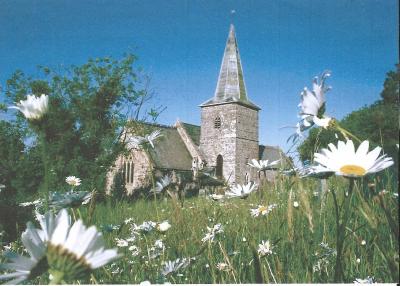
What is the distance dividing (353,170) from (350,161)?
4 centimetres

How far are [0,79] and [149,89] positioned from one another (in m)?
0.77

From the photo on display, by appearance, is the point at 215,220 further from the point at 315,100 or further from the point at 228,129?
the point at 228,129

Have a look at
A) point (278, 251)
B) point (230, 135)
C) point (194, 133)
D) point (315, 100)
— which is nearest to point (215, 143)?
point (230, 135)

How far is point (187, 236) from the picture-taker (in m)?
1.12

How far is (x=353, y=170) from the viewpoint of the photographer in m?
0.50

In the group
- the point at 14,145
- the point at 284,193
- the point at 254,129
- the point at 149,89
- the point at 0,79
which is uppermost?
the point at 254,129

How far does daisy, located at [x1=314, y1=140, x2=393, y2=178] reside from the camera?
49 centimetres

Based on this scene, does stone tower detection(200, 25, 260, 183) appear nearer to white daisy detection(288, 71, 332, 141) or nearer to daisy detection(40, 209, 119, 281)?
white daisy detection(288, 71, 332, 141)

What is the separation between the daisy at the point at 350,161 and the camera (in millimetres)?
491

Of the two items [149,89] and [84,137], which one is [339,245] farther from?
[84,137]

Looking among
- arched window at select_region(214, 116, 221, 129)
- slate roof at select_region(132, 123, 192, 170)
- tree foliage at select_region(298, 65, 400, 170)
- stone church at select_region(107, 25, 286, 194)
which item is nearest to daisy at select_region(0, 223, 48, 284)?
tree foliage at select_region(298, 65, 400, 170)

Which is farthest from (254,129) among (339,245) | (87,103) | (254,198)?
(339,245)

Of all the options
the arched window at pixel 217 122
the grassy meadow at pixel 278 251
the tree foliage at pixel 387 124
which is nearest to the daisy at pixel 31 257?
the grassy meadow at pixel 278 251

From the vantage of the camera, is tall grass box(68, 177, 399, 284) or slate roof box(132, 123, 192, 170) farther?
slate roof box(132, 123, 192, 170)
